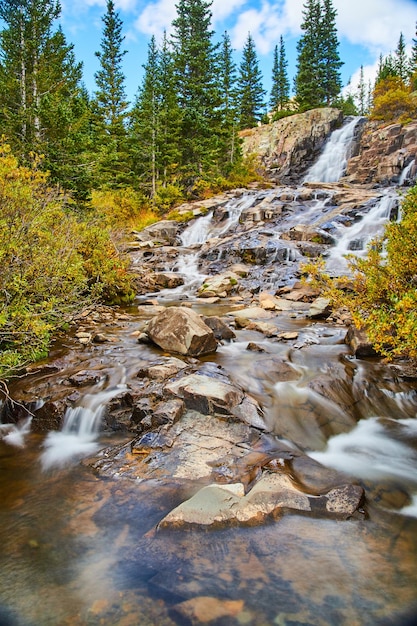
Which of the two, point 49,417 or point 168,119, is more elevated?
point 168,119

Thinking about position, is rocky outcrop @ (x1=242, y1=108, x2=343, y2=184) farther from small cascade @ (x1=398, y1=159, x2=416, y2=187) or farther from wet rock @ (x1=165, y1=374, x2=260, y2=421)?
wet rock @ (x1=165, y1=374, x2=260, y2=421)

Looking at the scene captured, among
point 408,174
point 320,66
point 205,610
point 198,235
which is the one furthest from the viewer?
point 320,66

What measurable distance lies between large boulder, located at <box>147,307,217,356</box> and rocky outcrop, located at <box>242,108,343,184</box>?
33.6 m

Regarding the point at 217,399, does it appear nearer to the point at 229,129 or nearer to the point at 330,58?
the point at 229,129

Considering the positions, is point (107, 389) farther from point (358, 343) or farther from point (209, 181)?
point (209, 181)

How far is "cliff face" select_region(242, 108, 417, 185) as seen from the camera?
31.7 metres

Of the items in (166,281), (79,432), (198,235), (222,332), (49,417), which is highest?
(198,235)

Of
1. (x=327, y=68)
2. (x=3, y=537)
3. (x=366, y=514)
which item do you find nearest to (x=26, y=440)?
(x=3, y=537)

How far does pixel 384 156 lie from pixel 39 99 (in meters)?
28.0

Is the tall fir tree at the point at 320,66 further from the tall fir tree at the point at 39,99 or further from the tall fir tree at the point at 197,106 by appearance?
the tall fir tree at the point at 39,99

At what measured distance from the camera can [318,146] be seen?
130ft

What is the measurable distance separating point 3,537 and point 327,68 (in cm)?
5570

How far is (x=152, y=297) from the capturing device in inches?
597

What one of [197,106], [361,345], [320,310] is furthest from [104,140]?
[361,345]
